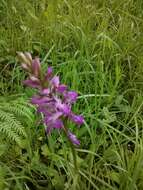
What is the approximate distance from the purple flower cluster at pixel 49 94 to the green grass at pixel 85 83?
1.23ft

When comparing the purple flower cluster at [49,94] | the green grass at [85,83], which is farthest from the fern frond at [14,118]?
the purple flower cluster at [49,94]

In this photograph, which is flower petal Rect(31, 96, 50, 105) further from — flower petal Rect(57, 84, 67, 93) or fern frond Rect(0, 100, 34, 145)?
fern frond Rect(0, 100, 34, 145)

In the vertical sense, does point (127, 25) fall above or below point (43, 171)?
above

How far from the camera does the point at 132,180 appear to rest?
A: 5.57 feet

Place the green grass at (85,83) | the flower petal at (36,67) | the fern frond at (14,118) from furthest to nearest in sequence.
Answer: the fern frond at (14,118) < the green grass at (85,83) < the flower petal at (36,67)

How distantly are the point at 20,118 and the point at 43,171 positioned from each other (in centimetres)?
37

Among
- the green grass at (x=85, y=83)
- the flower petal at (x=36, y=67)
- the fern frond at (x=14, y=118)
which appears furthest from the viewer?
the fern frond at (x=14, y=118)

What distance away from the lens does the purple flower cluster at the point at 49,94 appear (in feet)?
4.13

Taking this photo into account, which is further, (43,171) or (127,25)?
(127,25)

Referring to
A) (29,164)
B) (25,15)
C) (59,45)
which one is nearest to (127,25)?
(59,45)

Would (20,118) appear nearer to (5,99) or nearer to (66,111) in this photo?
(5,99)

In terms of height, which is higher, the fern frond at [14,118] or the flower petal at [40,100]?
the flower petal at [40,100]

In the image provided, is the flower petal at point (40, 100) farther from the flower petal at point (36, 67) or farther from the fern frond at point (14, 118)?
the fern frond at point (14, 118)

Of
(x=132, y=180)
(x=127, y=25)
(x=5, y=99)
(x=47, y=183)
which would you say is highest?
(x=127, y=25)
